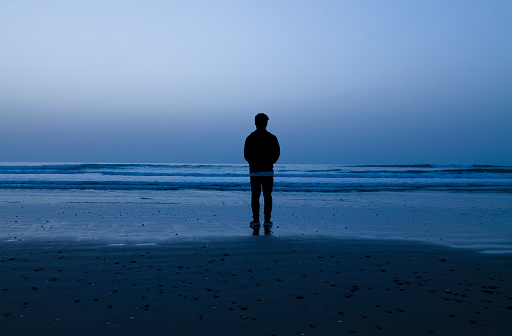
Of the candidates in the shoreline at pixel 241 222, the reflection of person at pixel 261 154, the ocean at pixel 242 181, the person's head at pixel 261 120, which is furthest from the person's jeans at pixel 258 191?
the ocean at pixel 242 181

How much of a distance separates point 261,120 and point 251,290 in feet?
14.6

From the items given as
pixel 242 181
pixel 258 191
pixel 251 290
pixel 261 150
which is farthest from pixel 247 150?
pixel 242 181

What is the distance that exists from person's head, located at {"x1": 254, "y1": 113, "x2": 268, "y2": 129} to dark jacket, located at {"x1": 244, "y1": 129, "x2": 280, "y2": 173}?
0.09 metres

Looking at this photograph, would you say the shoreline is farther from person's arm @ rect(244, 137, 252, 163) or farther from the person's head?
the person's head

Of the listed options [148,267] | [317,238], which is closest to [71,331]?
[148,267]

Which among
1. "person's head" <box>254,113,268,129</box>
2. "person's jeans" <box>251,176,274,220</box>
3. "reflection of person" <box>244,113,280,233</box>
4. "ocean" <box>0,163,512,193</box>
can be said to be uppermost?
"person's head" <box>254,113,268,129</box>

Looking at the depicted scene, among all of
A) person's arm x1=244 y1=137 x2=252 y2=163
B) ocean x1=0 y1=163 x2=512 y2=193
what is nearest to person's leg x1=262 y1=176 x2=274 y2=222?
person's arm x1=244 y1=137 x2=252 y2=163

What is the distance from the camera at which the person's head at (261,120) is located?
7.66 m

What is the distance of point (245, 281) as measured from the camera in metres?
3.98

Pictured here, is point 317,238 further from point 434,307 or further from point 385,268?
point 434,307

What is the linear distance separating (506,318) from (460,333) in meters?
0.52

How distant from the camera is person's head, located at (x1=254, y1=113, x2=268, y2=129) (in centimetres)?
766

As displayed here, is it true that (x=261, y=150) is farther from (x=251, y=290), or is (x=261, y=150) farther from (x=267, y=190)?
(x=251, y=290)

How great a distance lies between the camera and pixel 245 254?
5258 mm
